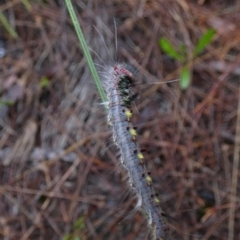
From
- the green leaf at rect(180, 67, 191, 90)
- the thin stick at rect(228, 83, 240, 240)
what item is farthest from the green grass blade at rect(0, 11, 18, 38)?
the thin stick at rect(228, 83, 240, 240)

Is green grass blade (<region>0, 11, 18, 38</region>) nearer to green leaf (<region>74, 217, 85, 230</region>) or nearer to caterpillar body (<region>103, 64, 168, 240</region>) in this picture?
caterpillar body (<region>103, 64, 168, 240</region>)

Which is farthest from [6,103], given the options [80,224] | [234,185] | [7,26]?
[234,185]

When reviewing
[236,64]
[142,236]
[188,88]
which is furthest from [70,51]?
[142,236]

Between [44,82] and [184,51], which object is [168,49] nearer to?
[184,51]

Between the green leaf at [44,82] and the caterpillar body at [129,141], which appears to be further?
the green leaf at [44,82]

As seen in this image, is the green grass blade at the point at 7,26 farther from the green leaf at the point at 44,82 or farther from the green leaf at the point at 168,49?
the green leaf at the point at 168,49

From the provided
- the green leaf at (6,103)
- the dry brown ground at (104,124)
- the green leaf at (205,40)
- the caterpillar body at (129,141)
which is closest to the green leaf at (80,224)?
the dry brown ground at (104,124)
